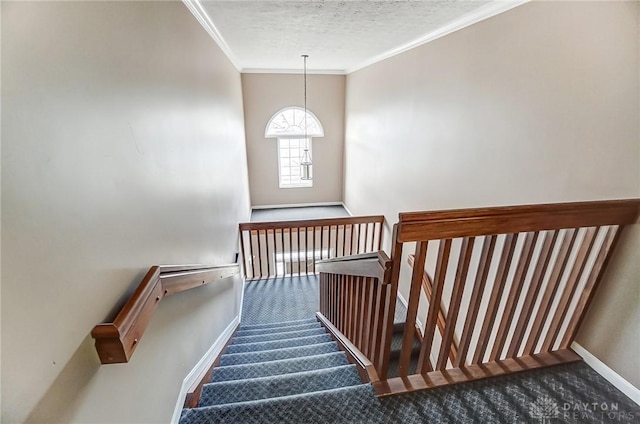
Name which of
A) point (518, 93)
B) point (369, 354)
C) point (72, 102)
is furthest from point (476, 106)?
point (72, 102)

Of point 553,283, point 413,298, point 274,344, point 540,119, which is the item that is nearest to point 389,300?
point 413,298

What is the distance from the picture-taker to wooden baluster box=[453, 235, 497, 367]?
1.27 m

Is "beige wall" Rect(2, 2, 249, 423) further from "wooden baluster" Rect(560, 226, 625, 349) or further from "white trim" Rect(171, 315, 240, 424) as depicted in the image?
"wooden baluster" Rect(560, 226, 625, 349)

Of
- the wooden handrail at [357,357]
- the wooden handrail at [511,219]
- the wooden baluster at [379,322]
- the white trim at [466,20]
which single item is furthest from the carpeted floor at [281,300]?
the white trim at [466,20]

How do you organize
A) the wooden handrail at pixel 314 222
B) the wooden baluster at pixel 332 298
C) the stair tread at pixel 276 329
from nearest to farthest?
the wooden baluster at pixel 332 298 → the stair tread at pixel 276 329 → the wooden handrail at pixel 314 222

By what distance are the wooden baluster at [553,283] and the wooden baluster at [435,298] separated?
1.90 ft

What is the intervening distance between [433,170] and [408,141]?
707 mm

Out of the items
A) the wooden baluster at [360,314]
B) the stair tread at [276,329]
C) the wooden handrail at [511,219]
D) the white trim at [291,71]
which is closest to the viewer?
the wooden handrail at [511,219]

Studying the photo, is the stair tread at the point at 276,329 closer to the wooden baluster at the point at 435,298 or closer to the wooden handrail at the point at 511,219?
the wooden baluster at the point at 435,298

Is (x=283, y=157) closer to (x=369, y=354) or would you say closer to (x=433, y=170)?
(x=433, y=170)

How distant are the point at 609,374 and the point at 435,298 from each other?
981 mm

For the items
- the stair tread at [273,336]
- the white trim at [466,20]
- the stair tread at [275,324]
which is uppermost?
the white trim at [466,20]

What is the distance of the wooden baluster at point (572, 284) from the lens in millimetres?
1358

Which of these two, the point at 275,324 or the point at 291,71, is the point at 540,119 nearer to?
the point at 275,324
